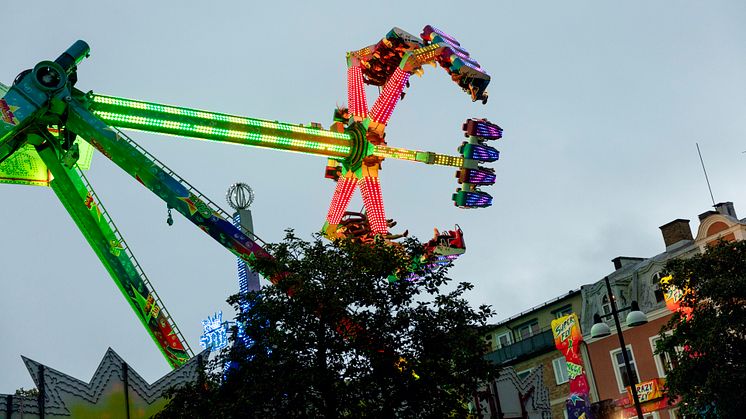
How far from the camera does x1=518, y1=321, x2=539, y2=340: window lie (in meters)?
60.8

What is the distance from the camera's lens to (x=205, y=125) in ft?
112

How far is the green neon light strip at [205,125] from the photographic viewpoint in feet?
108

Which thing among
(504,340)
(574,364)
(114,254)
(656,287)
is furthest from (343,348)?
(504,340)

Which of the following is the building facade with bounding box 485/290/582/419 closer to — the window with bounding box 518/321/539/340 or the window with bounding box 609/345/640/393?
the window with bounding box 518/321/539/340

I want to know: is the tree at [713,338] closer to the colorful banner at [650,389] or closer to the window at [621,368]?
the colorful banner at [650,389]

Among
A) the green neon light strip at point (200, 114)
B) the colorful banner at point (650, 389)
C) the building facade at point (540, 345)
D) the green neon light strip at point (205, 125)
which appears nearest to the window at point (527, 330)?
the building facade at point (540, 345)

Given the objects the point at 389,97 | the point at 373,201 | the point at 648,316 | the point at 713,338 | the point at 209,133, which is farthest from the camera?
the point at 648,316

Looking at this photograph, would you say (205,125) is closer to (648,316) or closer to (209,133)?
(209,133)

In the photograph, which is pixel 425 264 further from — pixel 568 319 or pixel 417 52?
pixel 568 319

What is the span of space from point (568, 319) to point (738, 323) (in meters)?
18.5

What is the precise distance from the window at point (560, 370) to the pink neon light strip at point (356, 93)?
903 inches

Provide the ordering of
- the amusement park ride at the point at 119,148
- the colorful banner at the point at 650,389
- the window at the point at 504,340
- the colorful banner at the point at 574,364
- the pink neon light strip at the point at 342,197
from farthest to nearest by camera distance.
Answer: the window at the point at 504,340
the colorful banner at the point at 650,389
the colorful banner at the point at 574,364
the pink neon light strip at the point at 342,197
the amusement park ride at the point at 119,148

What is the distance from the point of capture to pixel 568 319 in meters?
52.1

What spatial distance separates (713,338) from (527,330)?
2817 cm
